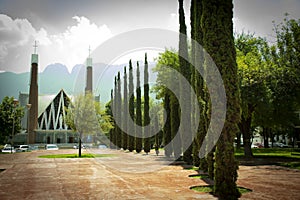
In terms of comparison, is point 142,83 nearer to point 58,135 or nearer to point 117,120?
point 117,120

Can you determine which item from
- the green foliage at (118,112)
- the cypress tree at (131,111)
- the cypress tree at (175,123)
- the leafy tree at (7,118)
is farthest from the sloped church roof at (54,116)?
the cypress tree at (175,123)

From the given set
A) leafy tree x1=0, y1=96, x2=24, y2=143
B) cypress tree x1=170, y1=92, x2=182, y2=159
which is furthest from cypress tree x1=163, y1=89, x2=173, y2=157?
leafy tree x1=0, y1=96, x2=24, y2=143

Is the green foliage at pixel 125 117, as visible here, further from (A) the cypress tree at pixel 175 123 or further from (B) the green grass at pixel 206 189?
(B) the green grass at pixel 206 189

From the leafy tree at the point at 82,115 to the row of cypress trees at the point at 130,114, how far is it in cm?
915

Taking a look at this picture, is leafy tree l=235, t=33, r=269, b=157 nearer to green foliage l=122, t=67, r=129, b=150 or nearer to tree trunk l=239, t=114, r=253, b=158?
tree trunk l=239, t=114, r=253, b=158

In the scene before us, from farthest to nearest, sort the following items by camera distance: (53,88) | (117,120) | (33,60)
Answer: (53,88) < (33,60) < (117,120)

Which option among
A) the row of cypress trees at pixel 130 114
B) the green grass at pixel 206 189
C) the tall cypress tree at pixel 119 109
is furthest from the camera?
the tall cypress tree at pixel 119 109

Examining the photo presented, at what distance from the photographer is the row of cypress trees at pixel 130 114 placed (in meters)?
37.4

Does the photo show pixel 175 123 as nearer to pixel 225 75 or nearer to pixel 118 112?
pixel 225 75

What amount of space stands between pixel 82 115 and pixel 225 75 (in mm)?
23288

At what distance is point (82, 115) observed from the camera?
2955 cm

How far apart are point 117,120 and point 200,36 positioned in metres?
37.1

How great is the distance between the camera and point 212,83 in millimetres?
9000

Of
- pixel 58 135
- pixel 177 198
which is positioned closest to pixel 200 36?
pixel 177 198
